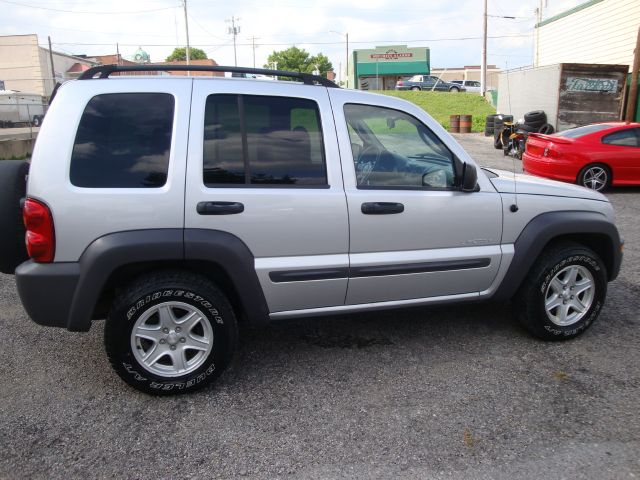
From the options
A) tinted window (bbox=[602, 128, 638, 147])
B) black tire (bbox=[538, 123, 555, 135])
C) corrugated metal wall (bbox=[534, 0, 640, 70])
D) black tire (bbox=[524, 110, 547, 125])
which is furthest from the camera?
corrugated metal wall (bbox=[534, 0, 640, 70])

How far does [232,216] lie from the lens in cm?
312

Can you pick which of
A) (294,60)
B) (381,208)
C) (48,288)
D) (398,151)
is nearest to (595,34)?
(398,151)

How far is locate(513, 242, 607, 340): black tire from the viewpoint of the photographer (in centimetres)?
388

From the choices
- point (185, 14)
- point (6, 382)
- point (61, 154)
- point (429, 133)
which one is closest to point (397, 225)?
point (429, 133)

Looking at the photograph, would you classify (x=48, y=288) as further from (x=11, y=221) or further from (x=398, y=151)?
(x=398, y=151)

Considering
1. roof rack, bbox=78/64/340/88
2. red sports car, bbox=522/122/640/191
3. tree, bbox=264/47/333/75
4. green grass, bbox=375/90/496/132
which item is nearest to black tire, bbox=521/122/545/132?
red sports car, bbox=522/122/640/191

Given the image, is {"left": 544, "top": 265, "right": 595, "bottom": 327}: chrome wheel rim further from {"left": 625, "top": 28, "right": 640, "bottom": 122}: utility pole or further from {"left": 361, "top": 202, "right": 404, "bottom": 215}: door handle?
{"left": 625, "top": 28, "right": 640, "bottom": 122}: utility pole

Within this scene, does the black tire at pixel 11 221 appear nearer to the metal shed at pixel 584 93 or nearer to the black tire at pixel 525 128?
the black tire at pixel 525 128

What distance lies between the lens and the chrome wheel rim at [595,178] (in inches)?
413

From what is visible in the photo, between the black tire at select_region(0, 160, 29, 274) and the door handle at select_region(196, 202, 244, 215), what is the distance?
3.72 feet

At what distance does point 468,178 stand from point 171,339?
2146mm

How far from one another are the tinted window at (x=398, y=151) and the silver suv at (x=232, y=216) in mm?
10

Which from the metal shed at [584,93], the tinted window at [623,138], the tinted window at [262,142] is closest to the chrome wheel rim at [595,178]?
the tinted window at [623,138]

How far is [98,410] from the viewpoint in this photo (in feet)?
10.2
